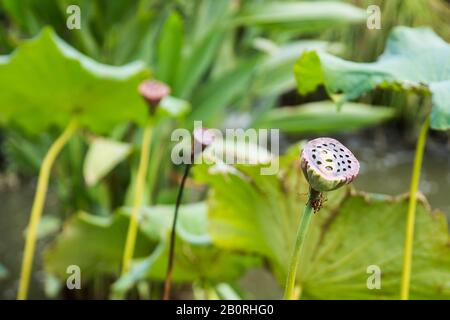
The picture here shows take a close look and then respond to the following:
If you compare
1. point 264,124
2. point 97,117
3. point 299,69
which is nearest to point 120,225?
point 97,117

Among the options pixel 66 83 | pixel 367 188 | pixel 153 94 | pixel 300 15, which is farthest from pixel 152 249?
pixel 367 188

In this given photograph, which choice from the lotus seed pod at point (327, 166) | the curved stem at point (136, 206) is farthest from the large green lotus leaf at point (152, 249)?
the lotus seed pod at point (327, 166)

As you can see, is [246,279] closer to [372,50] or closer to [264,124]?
[264,124]

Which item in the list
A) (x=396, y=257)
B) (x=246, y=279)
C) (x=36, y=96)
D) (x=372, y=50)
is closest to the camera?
(x=396, y=257)

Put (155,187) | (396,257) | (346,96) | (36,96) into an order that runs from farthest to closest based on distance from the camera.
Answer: (155,187)
(36,96)
(396,257)
(346,96)

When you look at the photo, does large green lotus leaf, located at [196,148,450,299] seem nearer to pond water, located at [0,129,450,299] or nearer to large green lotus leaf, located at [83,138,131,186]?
large green lotus leaf, located at [83,138,131,186]
